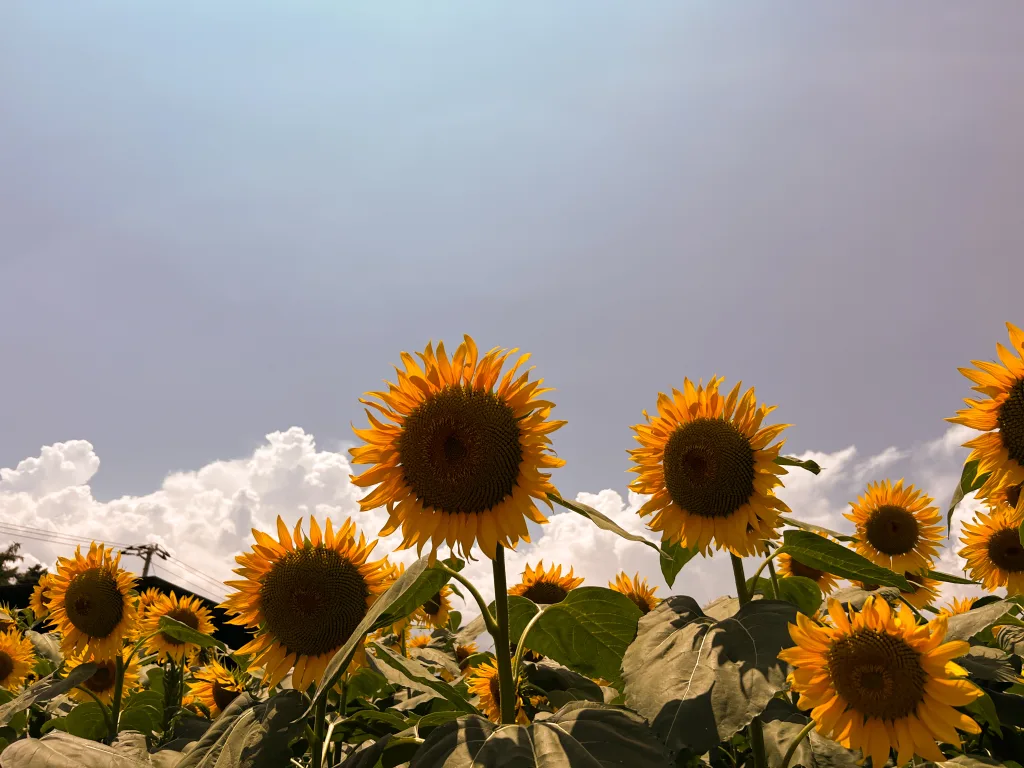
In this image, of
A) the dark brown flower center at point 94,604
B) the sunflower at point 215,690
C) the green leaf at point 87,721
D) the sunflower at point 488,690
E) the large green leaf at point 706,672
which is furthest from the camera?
the dark brown flower center at point 94,604

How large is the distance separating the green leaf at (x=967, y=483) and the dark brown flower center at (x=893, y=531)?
3.20m

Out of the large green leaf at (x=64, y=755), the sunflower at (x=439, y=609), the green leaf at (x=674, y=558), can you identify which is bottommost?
the large green leaf at (x=64, y=755)

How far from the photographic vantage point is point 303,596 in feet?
10.4

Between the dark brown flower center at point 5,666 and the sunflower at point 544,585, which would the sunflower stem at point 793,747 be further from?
the dark brown flower center at point 5,666

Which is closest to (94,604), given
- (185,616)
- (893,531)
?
(185,616)

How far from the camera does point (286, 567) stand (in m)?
3.24

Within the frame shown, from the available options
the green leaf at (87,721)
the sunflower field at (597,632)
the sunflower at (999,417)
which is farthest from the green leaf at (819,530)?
the green leaf at (87,721)

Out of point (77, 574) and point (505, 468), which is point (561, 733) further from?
point (77, 574)

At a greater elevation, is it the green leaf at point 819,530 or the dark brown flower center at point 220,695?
the green leaf at point 819,530

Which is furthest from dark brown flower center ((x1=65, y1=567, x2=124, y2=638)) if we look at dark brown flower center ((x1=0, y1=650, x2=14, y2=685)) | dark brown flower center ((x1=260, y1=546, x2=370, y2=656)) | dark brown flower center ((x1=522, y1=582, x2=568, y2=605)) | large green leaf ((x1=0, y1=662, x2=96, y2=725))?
dark brown flower center ((x1=522, y1=582, x2=568, y2=605))

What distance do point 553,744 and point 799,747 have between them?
1232 millimetres

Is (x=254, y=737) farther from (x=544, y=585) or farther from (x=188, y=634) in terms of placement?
(x=544, y=585)

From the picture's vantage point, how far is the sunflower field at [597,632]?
2260mm

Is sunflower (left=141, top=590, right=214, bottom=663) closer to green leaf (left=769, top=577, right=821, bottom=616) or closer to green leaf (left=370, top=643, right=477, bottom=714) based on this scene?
green leaf (left=370, top=643, right=477, bottom=714)
